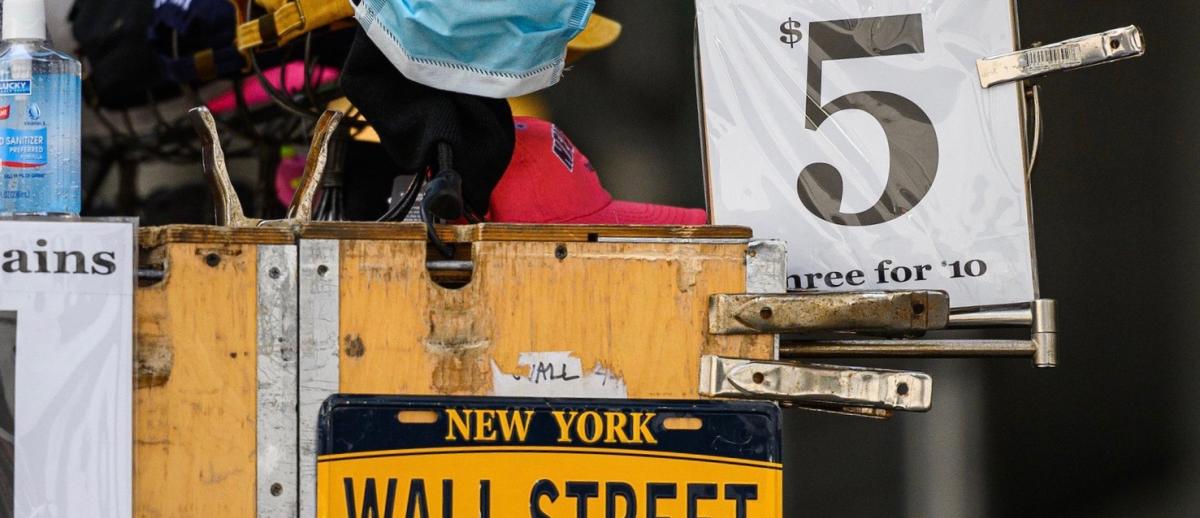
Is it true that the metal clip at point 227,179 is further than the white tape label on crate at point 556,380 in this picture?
Yes

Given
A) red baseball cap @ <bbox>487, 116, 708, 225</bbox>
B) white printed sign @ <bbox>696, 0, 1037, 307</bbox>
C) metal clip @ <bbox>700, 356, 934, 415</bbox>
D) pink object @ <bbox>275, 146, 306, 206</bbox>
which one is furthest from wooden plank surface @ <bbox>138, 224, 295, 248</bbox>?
pink object @ <bbox>275, 146, 306, 206</bbox>

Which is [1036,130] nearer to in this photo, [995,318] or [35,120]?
[995,318]

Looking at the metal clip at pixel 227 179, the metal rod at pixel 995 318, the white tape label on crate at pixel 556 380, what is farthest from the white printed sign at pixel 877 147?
the metal clip at pixel 227 179

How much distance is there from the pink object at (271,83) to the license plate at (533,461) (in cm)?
121

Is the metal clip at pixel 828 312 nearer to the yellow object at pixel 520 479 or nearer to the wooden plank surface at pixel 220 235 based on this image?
the yellow object at pixel 520 479

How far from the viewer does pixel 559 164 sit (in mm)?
2027

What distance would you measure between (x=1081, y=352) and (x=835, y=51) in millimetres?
1563

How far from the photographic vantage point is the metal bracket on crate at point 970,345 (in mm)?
1751

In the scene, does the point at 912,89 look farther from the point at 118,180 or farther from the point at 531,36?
the point at 118,180

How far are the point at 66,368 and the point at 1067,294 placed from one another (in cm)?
240

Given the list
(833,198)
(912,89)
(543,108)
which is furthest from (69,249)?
(543,108)

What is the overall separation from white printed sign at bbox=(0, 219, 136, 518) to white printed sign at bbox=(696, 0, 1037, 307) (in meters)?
0.87

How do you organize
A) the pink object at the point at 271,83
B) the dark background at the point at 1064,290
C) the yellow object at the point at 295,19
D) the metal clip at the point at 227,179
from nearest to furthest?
the metal clip at the point at 227,179
the yellow object at the point at 295,19
the pink object at the point at 271,83
the dark background at the point at 1064,290

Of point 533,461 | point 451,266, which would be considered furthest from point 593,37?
point 533,461
